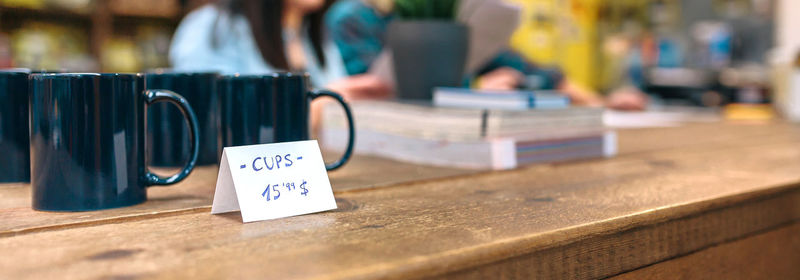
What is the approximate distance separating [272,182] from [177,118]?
0.28 metres

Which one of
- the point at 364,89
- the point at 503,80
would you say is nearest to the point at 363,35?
the point at 503,80

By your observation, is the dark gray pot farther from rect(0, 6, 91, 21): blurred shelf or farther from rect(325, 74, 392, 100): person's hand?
rect(0, 6, 91, 21): blurred shelf

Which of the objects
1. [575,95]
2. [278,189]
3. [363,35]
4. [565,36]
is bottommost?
[278,189]

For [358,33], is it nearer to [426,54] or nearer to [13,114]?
[426,54]

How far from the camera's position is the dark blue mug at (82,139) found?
49cm

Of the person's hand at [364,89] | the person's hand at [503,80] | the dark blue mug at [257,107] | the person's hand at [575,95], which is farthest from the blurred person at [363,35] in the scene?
the dark blue mug at [257,107]

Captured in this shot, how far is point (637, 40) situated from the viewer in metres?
5.11

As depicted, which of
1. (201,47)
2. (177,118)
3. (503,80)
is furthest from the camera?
(201,47)

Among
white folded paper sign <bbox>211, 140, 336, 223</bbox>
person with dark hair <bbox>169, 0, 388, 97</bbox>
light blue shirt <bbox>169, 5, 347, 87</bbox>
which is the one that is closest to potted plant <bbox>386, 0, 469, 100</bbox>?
white folded paper sign <bbox>211, 140, 336, 223</bbox>

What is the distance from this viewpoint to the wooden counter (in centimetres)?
37

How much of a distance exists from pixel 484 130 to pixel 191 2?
3.15 m

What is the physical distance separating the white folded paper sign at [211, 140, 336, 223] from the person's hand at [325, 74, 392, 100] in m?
0.95

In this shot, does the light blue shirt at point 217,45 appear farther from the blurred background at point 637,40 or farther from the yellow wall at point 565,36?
the yellow wall at point 565,36

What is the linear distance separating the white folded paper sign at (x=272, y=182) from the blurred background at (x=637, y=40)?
186 cm
